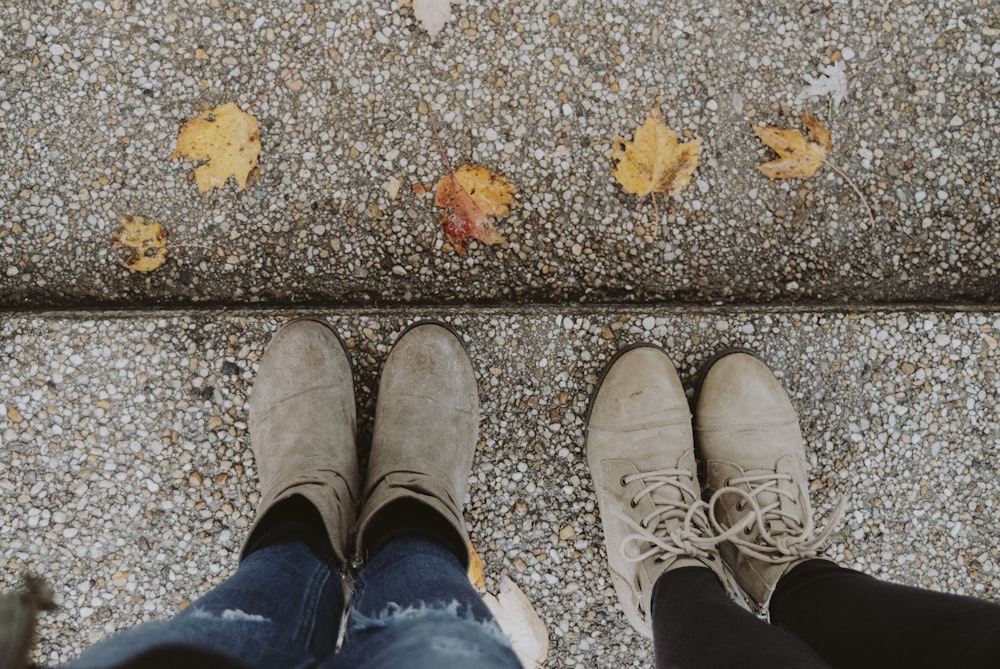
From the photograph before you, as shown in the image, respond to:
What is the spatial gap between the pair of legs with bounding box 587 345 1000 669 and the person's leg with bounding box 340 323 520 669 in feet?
1.27

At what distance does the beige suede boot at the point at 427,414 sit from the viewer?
5.40 ft

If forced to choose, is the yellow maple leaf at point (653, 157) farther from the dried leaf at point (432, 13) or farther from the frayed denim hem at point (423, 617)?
the frayed denim hem at point (423, 617)

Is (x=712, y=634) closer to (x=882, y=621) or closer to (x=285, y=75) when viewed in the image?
(x=882, y=621)

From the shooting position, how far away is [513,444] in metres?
1.79

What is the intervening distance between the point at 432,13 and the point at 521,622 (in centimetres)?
169

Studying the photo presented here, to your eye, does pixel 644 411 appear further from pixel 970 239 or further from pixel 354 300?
pixel 970 239

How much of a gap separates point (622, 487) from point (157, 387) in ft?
4.16

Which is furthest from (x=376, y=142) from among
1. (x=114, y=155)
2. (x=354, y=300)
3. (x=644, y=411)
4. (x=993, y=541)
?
(x=993, y=541)

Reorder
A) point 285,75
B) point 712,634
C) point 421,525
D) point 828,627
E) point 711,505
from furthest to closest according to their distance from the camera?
point 285,75, point 711,505, point 421,525, point 828,627, point 712,634

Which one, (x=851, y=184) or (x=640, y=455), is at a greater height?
(x=851, y=184)

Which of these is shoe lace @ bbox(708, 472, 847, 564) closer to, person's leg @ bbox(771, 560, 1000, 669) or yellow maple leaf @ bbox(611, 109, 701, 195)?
person's leg @ bbox(771, 560, 1000, 669)

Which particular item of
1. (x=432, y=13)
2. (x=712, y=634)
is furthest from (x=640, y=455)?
(x=432, y=13)

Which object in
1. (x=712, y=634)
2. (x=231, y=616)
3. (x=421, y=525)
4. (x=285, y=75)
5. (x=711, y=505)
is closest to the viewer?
(x=231, y=616)

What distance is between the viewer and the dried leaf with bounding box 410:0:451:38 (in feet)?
5.84
